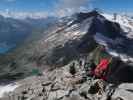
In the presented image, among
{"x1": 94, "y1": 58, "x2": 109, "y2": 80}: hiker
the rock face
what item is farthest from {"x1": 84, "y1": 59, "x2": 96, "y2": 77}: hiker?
{"x1": 94, "y1": 58, "x2": 109, "y2": 80}: hiker

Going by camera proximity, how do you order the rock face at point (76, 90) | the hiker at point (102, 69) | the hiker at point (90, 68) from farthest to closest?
the hiker at point (90, 68), the hiker at point (102, 69), the rock face at point (76, 90)

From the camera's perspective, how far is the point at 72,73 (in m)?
74.6

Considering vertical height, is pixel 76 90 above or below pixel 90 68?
below

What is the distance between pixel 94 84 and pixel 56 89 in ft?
36.8

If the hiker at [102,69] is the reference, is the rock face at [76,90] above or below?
below

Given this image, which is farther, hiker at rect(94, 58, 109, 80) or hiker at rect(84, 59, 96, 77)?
hiker at rect(84, 59, 96, 77)

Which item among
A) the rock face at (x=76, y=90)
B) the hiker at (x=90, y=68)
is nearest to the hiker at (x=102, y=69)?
the rock face at (x=76, y=90)

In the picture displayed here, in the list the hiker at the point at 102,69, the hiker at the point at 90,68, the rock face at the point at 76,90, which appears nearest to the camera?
the rock face at the point at 76,90

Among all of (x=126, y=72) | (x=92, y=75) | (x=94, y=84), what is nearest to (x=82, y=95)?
(x=94, y=84)

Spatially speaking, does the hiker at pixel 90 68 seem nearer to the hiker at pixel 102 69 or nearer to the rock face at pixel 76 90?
the rock face at pixel 76 90

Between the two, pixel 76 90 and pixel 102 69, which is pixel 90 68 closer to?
pixel 76 90

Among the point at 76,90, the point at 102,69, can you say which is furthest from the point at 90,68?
the point at 102,69

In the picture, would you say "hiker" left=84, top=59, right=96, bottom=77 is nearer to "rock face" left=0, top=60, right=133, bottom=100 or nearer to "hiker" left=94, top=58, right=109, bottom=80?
"rock face" left=0, top=60, right=133, bottom=100

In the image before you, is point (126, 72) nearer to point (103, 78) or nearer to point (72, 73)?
point (72, 73)
